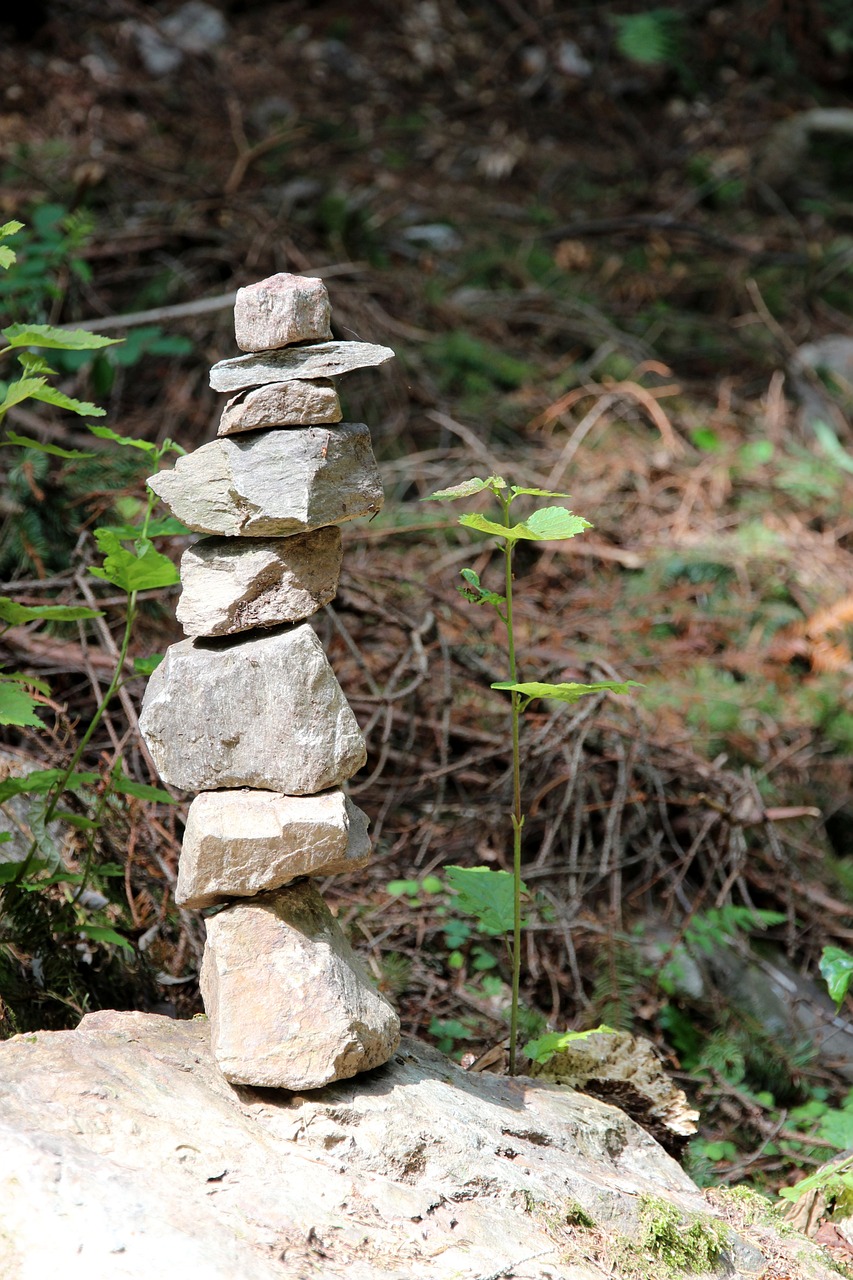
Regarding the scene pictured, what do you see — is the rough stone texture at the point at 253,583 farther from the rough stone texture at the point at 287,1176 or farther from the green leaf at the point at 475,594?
the rough stone texture at the point at 287,1176

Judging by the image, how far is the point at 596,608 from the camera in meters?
5.66

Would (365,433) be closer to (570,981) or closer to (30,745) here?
(30,745)

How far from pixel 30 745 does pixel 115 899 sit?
70 centimetres

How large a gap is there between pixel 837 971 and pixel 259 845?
1.45m

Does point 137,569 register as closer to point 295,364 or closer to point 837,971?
point 295,364

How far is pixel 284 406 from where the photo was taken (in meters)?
2.34

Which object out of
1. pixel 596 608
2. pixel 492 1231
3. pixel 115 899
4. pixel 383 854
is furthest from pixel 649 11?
pixel 492 1231

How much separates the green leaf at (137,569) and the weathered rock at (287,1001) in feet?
2.52

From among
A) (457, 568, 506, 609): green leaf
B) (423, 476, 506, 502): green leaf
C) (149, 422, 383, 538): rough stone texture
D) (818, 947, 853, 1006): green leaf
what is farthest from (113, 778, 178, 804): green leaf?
(818, 947, 853, 1006): green leaf

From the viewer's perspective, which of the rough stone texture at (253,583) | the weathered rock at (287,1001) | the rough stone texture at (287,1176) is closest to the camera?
the rough stone texture at (287,1176)

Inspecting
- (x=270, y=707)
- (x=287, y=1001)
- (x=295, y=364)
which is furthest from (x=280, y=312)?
(x=287, y=1001)

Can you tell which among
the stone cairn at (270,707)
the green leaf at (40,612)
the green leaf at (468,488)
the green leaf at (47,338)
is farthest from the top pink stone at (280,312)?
the green leaf at (40,612)

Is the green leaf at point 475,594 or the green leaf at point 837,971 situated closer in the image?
the green leaf at point 475,594

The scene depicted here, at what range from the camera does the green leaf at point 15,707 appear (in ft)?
7.57
